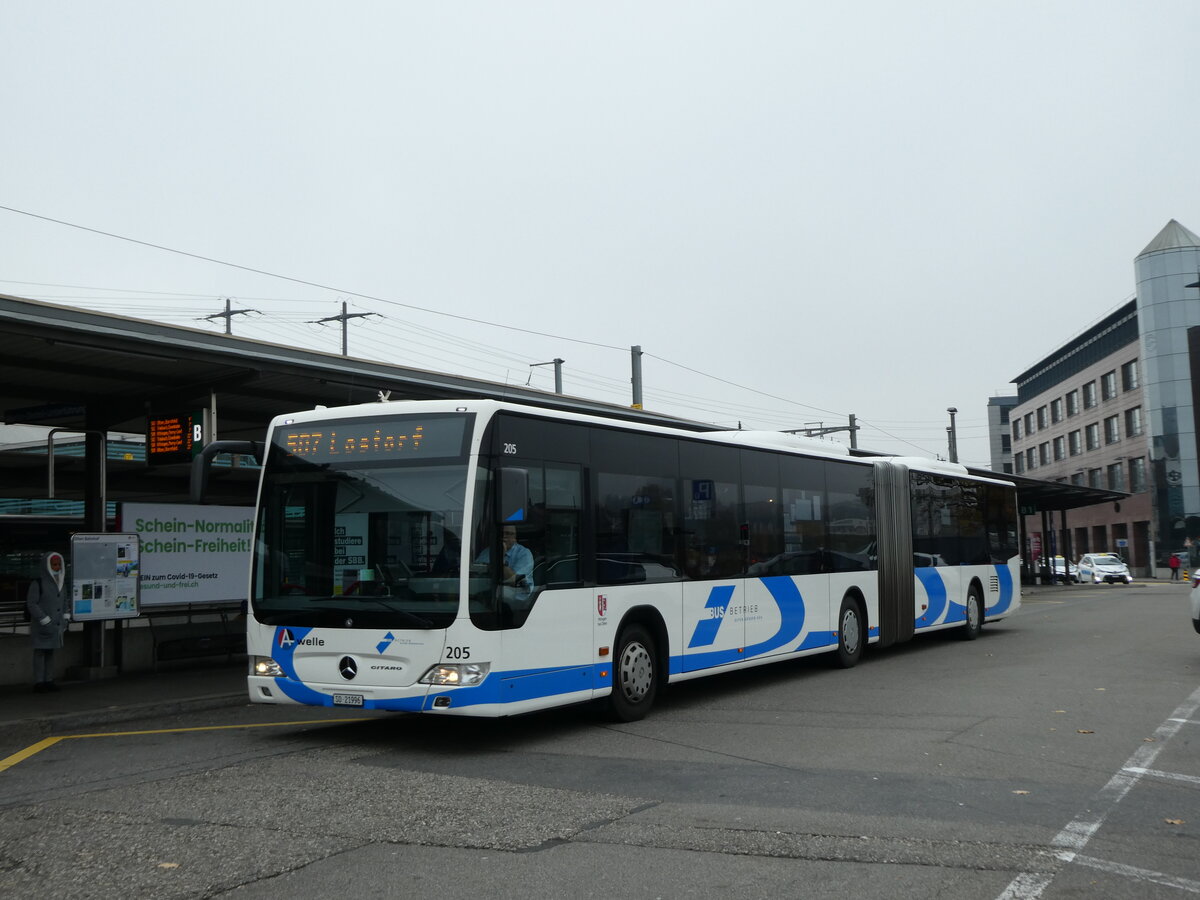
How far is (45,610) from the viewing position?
44.5 ft

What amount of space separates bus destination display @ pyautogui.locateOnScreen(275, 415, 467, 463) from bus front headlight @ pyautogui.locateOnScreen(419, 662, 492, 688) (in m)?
1.74

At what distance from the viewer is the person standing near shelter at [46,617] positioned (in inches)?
535

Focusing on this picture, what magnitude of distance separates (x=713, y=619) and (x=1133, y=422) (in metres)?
73.2

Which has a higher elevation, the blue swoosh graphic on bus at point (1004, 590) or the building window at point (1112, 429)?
the building window at point (1112, 429)

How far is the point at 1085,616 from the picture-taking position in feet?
88.3

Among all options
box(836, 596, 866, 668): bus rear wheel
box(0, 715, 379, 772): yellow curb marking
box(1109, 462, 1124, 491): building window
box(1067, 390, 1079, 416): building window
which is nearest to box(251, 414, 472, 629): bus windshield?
box(0, 715, 379, 772): yellow curb marking

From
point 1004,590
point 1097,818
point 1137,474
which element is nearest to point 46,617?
point 1097,818

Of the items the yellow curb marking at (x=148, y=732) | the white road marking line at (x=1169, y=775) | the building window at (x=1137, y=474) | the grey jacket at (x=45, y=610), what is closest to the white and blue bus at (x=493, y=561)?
the yellow curb marking at (x=148, y=732)

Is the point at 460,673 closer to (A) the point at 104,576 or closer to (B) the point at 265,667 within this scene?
(B) the point at 265,667

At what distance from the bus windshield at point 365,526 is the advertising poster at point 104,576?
5.50 meters

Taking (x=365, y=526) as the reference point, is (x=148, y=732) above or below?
Answer: below

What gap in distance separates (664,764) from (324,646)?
121 inches

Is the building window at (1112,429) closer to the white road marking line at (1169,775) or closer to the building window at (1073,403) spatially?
the building window at (1073,403)

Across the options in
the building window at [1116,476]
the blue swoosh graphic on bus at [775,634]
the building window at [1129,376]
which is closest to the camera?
the blue swoosh graphic on bus at [775,634]
